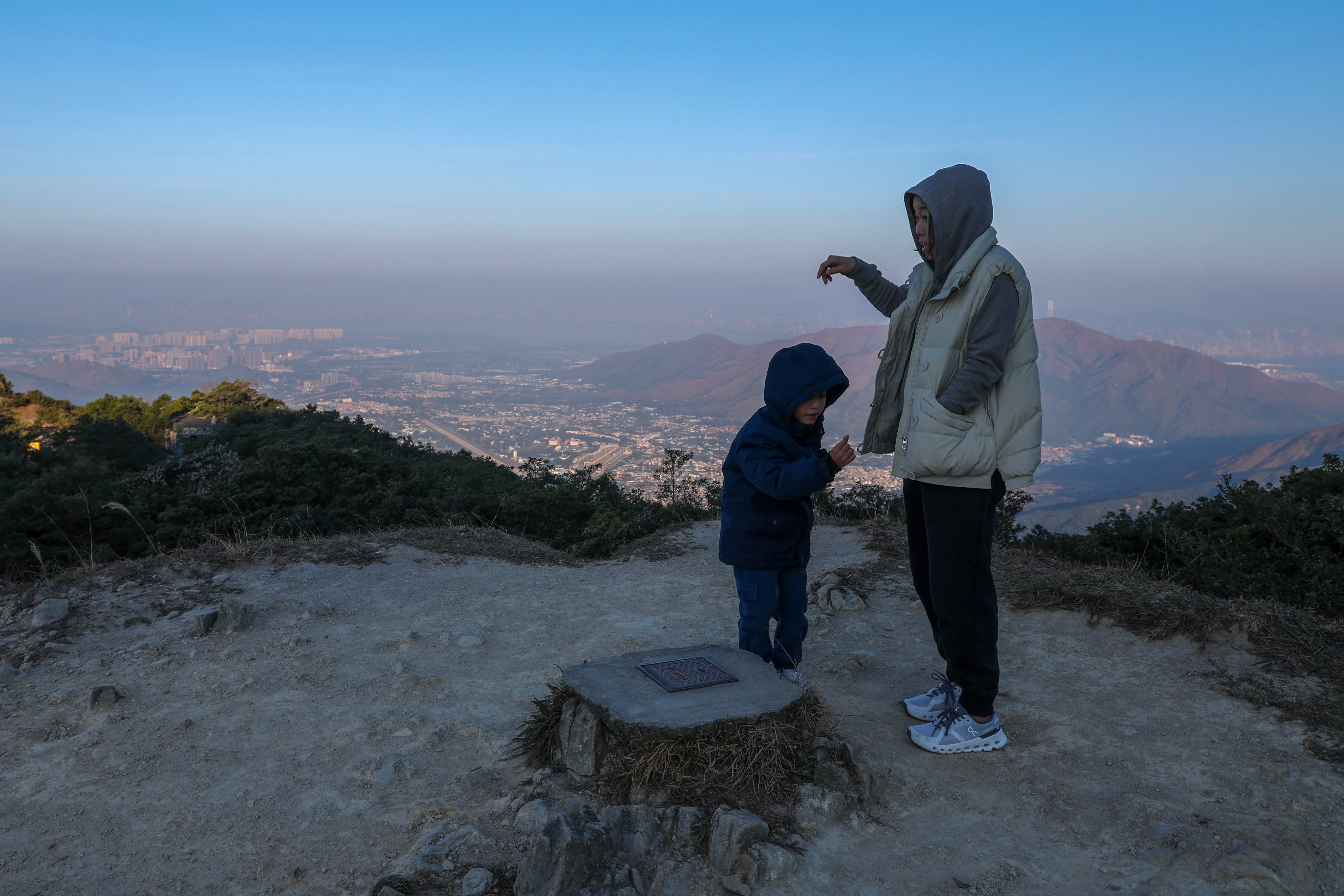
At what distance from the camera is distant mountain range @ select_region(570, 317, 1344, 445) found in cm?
3369

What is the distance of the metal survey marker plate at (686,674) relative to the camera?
3221mm

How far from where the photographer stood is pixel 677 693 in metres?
3.15

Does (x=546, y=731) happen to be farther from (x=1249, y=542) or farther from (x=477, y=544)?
(x=1249, y=542)

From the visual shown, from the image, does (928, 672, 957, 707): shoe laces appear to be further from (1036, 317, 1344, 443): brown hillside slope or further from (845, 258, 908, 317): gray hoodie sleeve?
(1036, 317, 1344, 443): brown hillside slope

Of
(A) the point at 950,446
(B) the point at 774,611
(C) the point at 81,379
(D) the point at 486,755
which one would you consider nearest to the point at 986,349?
(A) the point at 950,446

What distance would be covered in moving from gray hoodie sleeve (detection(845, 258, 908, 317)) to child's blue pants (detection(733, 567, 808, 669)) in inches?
51.2

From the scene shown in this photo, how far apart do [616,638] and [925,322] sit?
2856 mm

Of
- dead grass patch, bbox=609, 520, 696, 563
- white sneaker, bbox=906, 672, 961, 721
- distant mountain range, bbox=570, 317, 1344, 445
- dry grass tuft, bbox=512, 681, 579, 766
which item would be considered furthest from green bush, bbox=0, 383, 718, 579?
distant mountain range, bbox=570, 317, 1344, 445

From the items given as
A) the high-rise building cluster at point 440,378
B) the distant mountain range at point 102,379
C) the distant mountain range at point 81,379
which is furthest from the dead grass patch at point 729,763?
the high-rise building cluster at point 440,378

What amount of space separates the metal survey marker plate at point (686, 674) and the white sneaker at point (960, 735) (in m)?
0.86

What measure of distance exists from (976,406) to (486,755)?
2.48 metres

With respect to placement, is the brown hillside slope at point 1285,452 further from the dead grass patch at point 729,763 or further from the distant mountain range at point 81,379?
the distant mountain range at point 81,379

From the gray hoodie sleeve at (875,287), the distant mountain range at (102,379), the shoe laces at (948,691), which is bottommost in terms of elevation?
the distant mountain range at (102,379)

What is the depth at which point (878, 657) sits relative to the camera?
4.50m
